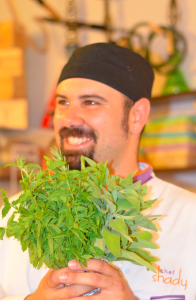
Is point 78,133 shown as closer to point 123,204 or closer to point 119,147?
point 119,147

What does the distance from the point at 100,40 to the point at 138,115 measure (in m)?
1.47

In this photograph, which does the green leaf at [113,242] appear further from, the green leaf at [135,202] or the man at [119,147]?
the man at [119,147]

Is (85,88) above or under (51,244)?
above

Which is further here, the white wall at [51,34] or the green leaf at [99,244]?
the white wall at [51,34]

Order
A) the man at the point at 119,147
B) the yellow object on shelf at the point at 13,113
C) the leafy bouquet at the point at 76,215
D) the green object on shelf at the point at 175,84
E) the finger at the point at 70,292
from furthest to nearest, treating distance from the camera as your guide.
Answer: the yellow object on shelf at the point at 13,113 → the green object on shelf at the point at 175,84 → the man at the point at 119,147 → the finger at the point at 70,292 → the leafy bouquet at the point at 76,215

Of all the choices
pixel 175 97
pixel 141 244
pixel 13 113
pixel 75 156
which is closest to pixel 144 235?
pixel 141 244

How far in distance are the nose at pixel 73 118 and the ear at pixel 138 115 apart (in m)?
0.24

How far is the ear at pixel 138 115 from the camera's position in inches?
60.3

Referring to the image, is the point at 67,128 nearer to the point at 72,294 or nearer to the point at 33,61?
the point at 72,294

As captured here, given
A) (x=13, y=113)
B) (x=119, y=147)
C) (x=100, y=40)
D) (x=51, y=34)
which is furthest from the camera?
(x=51, y=34)

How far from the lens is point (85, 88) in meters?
1.43

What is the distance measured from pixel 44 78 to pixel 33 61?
18 centimetres

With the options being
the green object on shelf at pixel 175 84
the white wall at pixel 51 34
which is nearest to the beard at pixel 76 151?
the green object on shelf at pixel 175 84

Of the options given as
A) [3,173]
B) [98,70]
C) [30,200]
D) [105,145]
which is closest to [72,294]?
[30,200]
